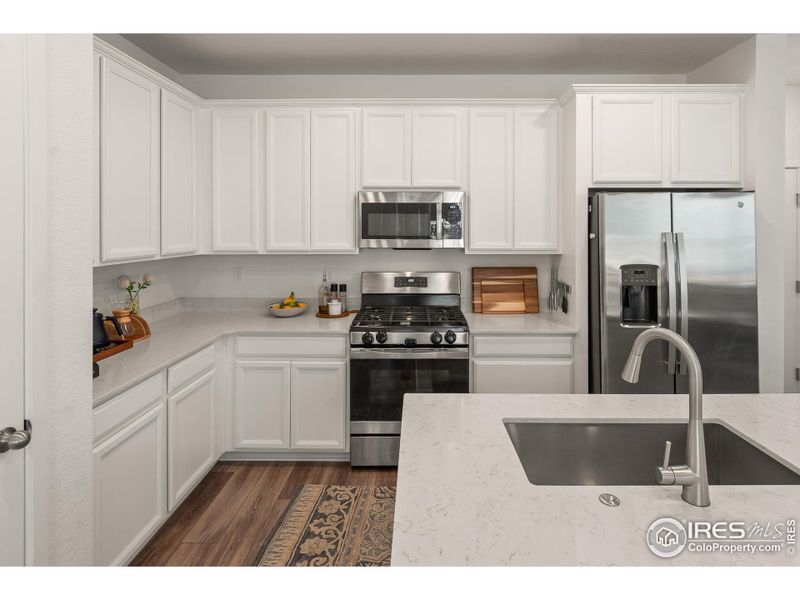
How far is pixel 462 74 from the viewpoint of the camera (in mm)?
4199

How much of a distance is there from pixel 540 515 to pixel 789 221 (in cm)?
459

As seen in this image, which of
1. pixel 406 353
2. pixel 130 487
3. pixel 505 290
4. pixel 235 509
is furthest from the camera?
pixel 505 290

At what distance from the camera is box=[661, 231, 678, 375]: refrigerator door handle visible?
10.8ft

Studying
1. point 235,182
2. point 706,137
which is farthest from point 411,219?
point 706,137

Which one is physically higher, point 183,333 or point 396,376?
point 183,333

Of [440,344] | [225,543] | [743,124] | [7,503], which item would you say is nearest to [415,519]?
[7,503]

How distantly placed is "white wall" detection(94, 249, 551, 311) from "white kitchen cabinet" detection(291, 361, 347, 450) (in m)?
0.85

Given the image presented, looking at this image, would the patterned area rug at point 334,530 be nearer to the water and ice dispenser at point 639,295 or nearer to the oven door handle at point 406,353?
the oven door handle at point 406,353

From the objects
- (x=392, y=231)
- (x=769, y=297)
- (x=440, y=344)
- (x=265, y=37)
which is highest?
(x=265, y=37)

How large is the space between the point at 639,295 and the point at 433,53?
194 cm

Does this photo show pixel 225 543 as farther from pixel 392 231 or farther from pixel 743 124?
pixel 743 124

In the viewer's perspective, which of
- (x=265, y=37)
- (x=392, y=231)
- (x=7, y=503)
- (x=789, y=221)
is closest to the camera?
(x=7, y=503)

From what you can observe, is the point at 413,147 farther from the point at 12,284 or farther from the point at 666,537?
the point at 666,537

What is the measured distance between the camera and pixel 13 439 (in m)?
1.50
